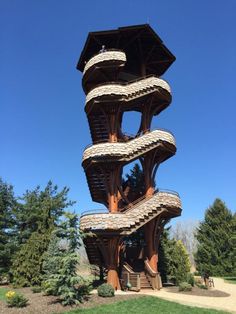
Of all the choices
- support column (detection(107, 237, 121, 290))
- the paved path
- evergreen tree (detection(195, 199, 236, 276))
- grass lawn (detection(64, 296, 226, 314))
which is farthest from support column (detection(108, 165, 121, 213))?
evergreen tree (detection(195, 199, 236, 276))

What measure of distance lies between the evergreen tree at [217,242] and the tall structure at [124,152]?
21470 mm

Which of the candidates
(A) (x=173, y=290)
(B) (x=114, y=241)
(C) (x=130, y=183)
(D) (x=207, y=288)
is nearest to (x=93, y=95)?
(C) (x=130, y=183)

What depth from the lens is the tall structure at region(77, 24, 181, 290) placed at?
29328 mm

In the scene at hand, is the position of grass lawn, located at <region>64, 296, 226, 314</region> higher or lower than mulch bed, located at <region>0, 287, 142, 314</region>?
lower

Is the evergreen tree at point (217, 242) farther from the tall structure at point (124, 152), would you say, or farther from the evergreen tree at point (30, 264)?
the evergreen tree at point (30, 264)

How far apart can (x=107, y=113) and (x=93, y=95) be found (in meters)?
2.45

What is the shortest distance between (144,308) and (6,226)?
23734 mm

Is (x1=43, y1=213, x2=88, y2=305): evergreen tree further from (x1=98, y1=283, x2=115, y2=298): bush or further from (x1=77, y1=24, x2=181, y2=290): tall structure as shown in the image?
(x1=77, y1=24, x2=181, y2=290): tall structure

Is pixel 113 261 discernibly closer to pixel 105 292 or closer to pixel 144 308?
pixel 105 292

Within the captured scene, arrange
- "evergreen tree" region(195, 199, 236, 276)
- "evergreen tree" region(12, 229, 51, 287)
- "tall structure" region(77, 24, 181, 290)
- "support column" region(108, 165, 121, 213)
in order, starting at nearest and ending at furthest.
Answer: "tall structure" region(77, 24, 181, 290), "evergreen tree" region(12, 229, 51, 287), "support column" region(108, 165, 121, 213), "evergreen tree" region(195, 199, 236, 276)

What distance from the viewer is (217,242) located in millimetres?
53531

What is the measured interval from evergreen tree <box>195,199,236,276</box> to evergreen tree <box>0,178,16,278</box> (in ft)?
93.2

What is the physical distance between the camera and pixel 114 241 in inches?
1148

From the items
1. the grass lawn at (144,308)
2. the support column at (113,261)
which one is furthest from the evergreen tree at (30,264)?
the grass lawn at (144,308)
